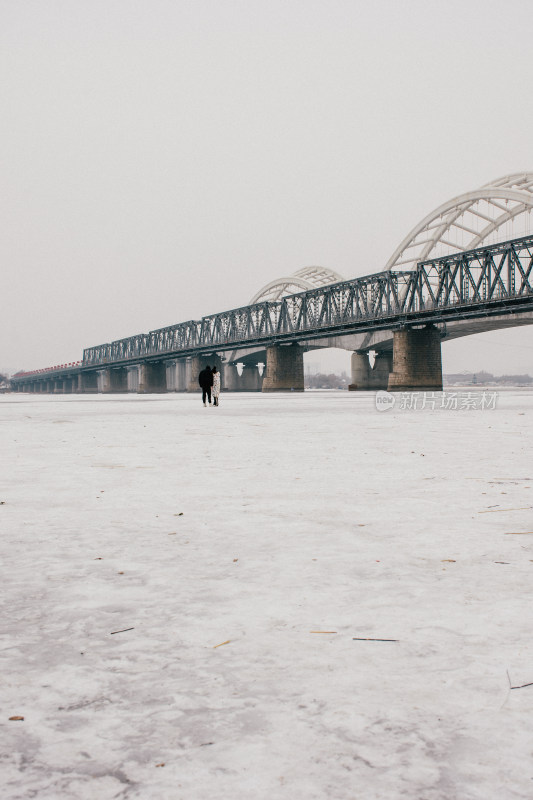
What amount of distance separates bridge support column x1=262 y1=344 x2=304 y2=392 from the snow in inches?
2883

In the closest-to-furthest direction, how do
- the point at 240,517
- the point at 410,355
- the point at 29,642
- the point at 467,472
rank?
1. the point at 29,642
2. the point at 240,517
3. the point at 467,472
4. the point at 410,355

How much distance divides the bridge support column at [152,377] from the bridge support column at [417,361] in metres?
68.4

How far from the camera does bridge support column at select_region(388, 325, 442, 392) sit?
59.2m

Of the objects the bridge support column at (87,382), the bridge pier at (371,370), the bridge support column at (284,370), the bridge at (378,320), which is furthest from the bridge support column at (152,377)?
the bridge support column at (87,382)

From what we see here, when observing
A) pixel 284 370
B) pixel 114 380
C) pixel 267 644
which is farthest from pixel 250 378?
pixel 267 644

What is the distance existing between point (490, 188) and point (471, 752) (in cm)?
8779

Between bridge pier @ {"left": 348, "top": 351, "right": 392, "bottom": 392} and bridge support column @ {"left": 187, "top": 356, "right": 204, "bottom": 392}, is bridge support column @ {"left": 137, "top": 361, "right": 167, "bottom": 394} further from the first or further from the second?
bridge pier @ {"left": 348, "top": 351, "right": 392, "bottom": 392}

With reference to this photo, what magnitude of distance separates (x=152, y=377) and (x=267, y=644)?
121 metres

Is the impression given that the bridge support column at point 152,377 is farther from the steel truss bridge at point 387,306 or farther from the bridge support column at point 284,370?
the bridge support column at point 284,370

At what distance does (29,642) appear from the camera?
2.84 meters

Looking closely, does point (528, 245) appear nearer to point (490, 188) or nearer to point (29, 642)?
point (490, 188)

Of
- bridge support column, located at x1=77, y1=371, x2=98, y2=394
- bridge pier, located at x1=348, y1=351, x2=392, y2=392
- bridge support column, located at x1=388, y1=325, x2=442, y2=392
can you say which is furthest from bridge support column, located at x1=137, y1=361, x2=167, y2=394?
bridge support column, located at x1=388, y1=325, x2=442, y2=392

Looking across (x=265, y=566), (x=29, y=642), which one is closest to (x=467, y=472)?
(x=265, y=566)

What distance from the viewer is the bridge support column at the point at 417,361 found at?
5916cm
